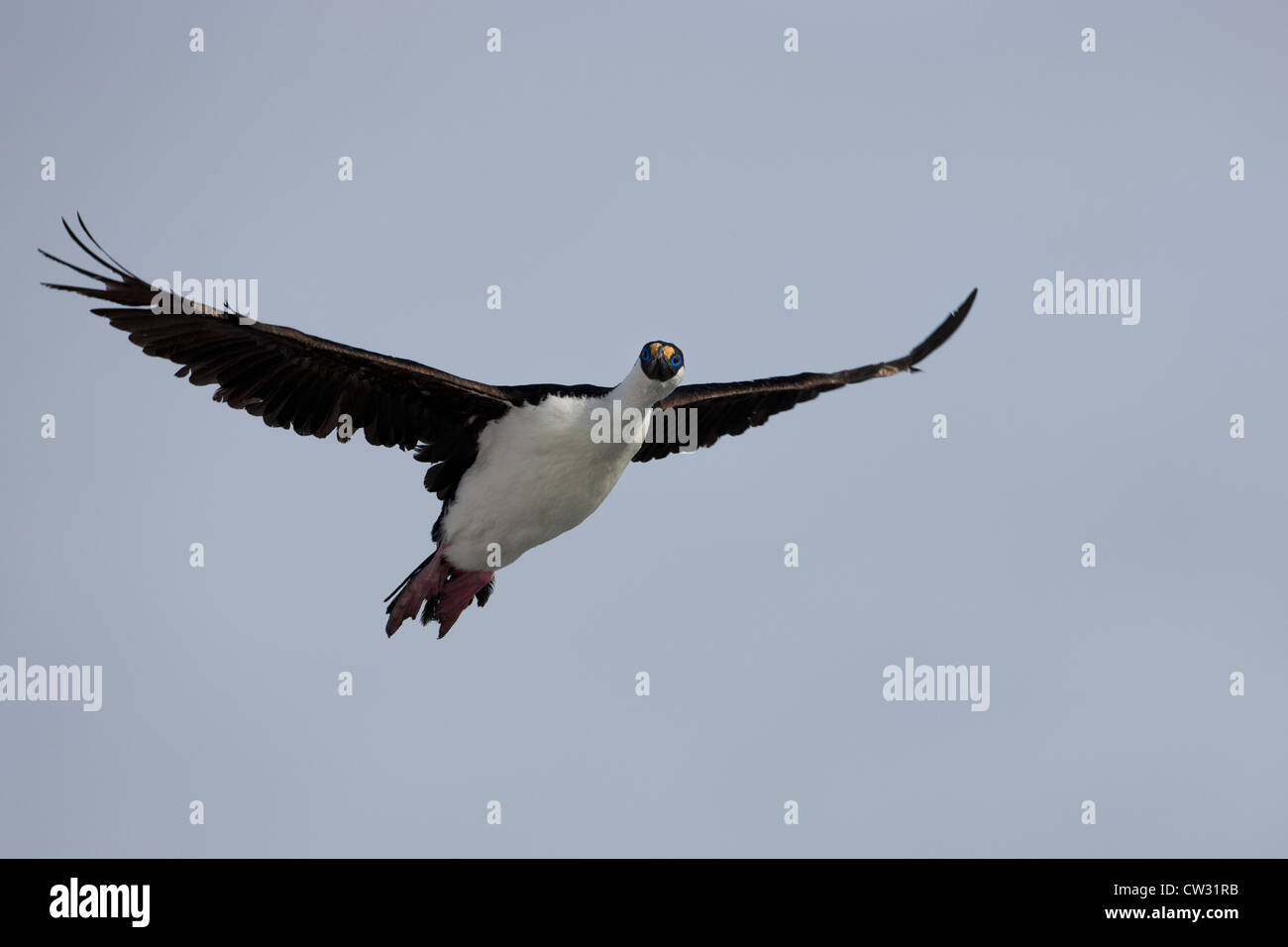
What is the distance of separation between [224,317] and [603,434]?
4.19 metres

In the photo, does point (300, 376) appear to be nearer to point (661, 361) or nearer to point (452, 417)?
point (452, 417)

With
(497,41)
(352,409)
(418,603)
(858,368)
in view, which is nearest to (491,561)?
(418,603)

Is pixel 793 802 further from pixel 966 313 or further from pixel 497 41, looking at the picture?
pixel 497 41

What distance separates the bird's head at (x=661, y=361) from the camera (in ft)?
56.1

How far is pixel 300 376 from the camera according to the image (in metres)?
17.2

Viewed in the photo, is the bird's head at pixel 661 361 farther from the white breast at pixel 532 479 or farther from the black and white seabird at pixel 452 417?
the white breast at pixel 532 479

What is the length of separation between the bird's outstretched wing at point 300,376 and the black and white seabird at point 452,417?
0.01 meters

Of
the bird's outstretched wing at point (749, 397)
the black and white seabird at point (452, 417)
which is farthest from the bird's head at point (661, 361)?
the bird's outstretched wing at point (749, 397)

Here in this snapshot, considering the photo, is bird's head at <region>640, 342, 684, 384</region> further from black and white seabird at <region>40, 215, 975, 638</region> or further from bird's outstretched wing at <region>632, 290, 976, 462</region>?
bird's outstretched wing at <region>632, 290, 976, 462</region>

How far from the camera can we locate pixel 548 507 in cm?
1791

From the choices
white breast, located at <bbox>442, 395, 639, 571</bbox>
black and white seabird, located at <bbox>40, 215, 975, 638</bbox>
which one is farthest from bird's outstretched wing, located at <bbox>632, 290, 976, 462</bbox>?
white breast, located at <bbox>442, 395, 639, 571</bbox>

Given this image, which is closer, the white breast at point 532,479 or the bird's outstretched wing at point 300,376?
the bird's outstretched wing at point 300,376

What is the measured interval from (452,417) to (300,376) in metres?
Answer: 1.89

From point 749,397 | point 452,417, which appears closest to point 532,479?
point 452,417
